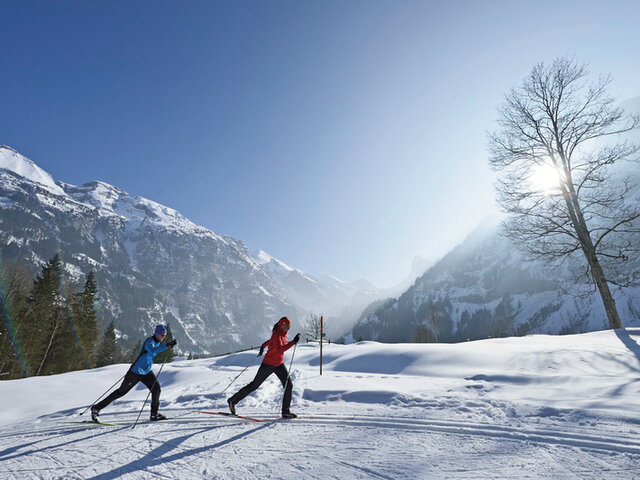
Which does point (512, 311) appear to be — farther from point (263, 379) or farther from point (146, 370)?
point (146, 370)

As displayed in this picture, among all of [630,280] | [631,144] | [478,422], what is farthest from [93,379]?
[631,144]

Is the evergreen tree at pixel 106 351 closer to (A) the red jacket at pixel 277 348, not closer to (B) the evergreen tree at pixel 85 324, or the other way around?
(B) the evergreen tree at pixel 85 324

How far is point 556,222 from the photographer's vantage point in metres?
11.4

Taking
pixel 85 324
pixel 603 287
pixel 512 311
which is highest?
pixel 603 287

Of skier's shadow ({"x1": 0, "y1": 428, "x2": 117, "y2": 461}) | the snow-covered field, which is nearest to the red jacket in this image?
the snow-covered field

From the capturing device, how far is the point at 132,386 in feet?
20.3

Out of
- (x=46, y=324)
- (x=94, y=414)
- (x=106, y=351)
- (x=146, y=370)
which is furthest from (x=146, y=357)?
(x=106, y=351)

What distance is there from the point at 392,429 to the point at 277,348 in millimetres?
2489

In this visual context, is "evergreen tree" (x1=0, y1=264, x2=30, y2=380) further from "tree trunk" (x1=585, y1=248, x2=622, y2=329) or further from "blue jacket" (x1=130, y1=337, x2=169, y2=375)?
"tree trunk" (x1=585, y1=248, x2=622, y2=329)

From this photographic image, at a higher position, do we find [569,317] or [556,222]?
[556,222]

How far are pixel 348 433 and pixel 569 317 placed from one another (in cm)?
18532

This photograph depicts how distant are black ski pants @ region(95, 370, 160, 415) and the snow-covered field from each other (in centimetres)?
44

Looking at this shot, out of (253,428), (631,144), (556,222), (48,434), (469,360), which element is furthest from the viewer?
(556,222)

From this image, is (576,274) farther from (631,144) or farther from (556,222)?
(631,144)
